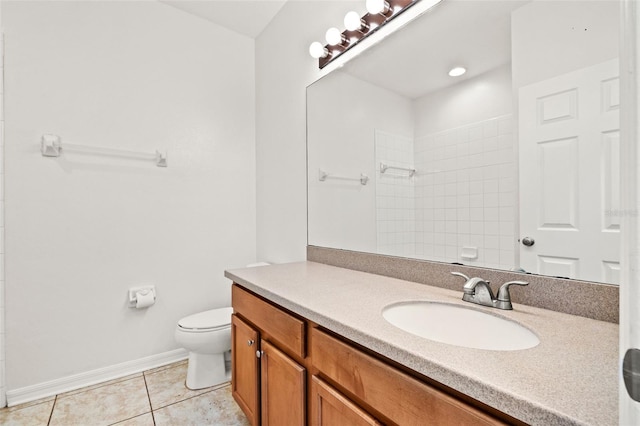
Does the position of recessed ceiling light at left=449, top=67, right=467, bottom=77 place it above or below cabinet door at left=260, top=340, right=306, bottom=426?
above

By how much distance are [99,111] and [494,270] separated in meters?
2.42

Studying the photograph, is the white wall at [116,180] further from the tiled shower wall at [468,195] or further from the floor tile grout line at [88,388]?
the tiled shower wall at [468,195]

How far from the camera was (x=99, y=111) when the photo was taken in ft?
6.72

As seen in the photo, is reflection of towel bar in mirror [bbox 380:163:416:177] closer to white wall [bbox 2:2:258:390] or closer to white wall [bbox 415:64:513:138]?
white wall [bbox 415:64:513:138]

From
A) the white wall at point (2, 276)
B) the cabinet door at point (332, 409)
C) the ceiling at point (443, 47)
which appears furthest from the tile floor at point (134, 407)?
the ceiling at point (443, 47)

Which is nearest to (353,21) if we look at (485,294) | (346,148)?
(346,148)

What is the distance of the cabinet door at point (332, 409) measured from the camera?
2.63 feet

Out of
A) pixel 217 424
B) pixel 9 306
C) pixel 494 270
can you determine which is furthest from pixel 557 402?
pixel 9 306

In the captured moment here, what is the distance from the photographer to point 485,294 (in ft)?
3.27

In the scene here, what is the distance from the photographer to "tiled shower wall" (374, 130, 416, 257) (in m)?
1.40

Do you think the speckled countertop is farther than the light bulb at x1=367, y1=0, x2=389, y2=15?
No

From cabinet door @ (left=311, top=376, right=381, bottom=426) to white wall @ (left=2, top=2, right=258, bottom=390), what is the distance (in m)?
1.71

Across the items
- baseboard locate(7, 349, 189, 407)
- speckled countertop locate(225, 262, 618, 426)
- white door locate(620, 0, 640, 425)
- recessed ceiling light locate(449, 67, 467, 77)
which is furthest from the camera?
baseboard locate(7, 349, 189, 407)

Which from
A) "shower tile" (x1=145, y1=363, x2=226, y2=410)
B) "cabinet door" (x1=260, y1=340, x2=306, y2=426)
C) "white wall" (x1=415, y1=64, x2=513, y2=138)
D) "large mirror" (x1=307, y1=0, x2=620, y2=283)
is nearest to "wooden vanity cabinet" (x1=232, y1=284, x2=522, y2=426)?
"cabinet door" (x1=260, y1=340, x2=306, y2=426)
